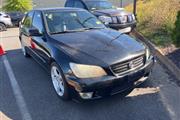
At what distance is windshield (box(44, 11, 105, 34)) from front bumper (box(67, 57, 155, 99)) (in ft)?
5.39

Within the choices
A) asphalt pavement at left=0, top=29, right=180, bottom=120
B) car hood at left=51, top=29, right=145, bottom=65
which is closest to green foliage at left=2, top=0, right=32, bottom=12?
asphalt pavement at left=0, top=29, right=180, bottom=120

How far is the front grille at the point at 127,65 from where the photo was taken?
13.8 feet

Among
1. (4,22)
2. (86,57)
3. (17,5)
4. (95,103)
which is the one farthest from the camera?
(17,5)

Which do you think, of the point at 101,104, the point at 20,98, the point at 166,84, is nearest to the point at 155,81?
the point at 166,84

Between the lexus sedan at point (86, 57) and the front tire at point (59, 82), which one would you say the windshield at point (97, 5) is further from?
the front tire at point (59, 82)

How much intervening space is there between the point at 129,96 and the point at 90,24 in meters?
1.93

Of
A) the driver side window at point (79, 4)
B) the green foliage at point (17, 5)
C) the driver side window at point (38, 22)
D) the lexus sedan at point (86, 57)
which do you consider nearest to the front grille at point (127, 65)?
the lexus sedan at point (86, 57)

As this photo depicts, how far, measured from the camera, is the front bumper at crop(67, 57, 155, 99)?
4051mm

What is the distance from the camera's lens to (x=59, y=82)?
4770 mm

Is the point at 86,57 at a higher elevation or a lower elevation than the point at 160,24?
higher

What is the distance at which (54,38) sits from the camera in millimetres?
5121

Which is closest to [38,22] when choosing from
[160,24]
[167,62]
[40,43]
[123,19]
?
[40,43]

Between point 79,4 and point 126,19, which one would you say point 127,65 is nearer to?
point 126,19

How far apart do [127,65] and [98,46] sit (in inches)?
26.2
